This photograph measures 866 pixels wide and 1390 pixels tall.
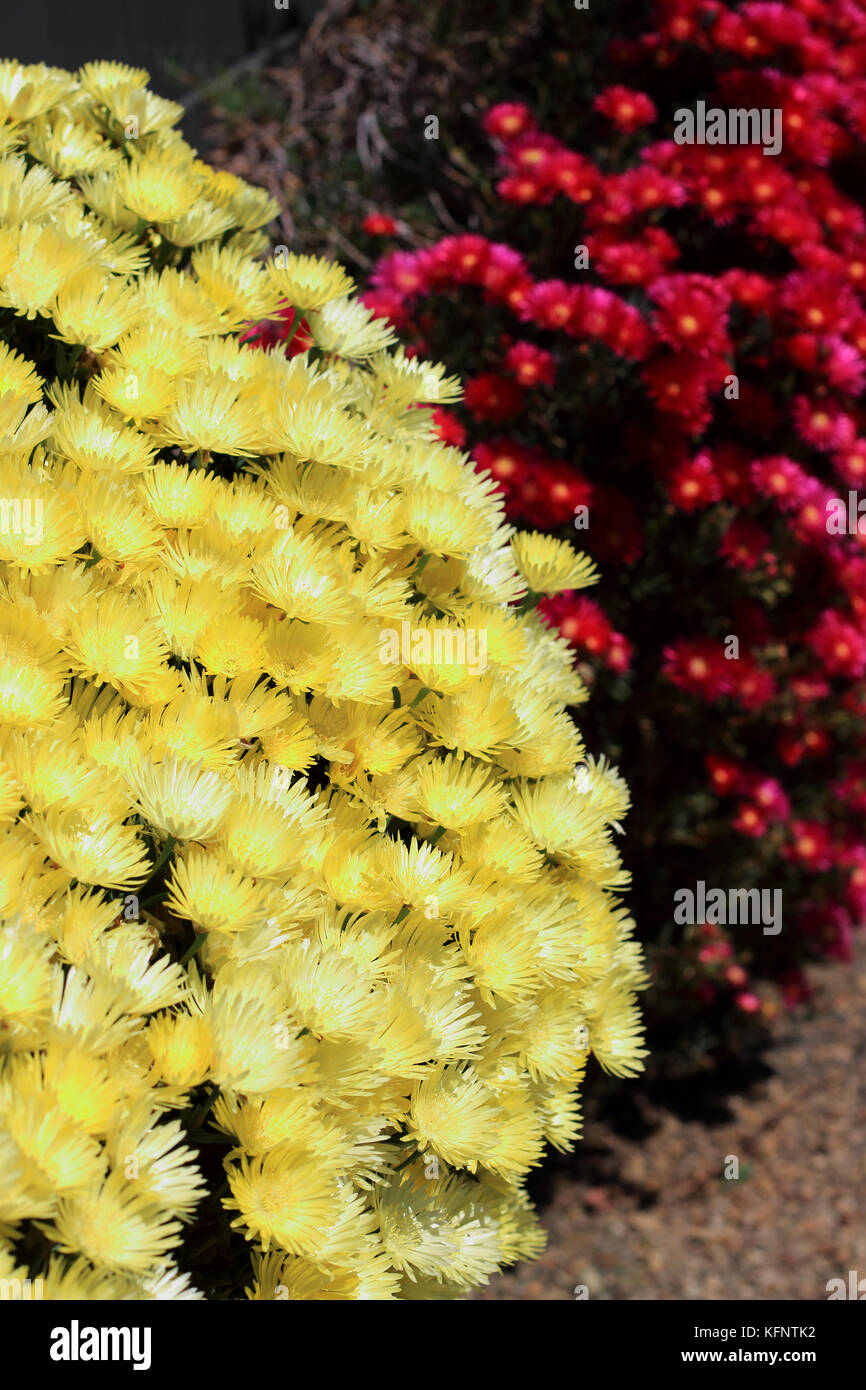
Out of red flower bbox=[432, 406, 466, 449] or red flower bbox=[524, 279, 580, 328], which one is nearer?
red flower bbox=[432, 406, 466, 449]

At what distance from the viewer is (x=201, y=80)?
11.2 feet

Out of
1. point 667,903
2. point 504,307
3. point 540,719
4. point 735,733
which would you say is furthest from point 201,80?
point 540,719

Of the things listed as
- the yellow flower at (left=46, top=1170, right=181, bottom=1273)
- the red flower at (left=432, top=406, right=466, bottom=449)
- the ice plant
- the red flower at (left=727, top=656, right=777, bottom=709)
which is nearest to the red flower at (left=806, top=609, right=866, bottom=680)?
the ice plant

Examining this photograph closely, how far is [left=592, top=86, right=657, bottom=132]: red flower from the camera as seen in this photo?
9.07 ft

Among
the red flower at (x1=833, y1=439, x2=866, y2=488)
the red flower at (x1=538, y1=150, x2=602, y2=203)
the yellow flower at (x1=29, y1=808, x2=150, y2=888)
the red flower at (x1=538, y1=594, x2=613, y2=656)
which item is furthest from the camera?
the red flower at (x1=833, y1=439, x2=866, y2=488)

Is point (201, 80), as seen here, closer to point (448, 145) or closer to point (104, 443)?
point (448, 145)

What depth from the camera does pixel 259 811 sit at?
0.94 m

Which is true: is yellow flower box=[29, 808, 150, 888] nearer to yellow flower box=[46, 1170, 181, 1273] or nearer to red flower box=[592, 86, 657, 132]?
yellow flower box=[46, 1170, 181, 1273]

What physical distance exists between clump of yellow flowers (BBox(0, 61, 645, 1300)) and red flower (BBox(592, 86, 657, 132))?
165 cm

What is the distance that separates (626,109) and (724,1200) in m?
2.60

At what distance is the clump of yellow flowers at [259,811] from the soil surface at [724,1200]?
5.64 feet

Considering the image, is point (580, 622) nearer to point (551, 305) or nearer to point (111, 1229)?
point (551, 305)

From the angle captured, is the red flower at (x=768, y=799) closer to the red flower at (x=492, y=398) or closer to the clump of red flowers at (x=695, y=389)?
the clump of red flowers at (x=695, y=389)

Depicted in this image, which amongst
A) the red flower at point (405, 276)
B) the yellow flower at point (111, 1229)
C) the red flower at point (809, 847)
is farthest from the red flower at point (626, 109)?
the yellow flower at point (111, 1229)
